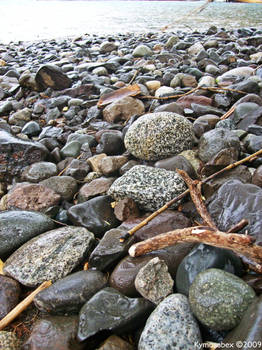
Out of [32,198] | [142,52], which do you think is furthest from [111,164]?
[142,52]

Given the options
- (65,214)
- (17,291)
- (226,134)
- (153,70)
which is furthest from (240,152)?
(153,70)

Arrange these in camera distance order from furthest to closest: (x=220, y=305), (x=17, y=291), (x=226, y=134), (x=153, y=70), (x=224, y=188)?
1. (x=153, y=70)
2. (x=226, y=134)
3. (x=224, y=188)
4. (x=17, y=291)
5. (x=220, y=305)

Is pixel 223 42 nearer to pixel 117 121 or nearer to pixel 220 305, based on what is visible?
pixel 117 121

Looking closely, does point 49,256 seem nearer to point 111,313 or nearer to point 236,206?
point 111,313

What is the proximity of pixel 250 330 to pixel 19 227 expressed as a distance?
1766 mm

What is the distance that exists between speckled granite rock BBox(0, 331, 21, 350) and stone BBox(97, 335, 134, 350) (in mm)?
494

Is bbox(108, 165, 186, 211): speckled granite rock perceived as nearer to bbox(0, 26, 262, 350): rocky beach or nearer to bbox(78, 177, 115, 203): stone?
bbox(0, 26, 262, 350): rocky beach

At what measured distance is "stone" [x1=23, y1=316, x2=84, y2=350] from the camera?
1.60m

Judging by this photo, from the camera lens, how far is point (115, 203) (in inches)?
102

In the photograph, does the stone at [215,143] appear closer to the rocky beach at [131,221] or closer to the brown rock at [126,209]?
the rocky beach at [131,221]

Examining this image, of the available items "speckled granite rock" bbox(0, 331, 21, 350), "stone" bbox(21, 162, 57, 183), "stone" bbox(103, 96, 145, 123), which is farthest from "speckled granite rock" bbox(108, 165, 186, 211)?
"stone" bbox(103, 96, 145, 123)

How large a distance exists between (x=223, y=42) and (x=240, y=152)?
6.79m

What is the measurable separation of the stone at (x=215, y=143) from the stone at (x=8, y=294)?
73.3 inches

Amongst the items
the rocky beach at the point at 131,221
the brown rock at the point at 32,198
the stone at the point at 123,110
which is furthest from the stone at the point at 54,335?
the stone at the point at 123,110
